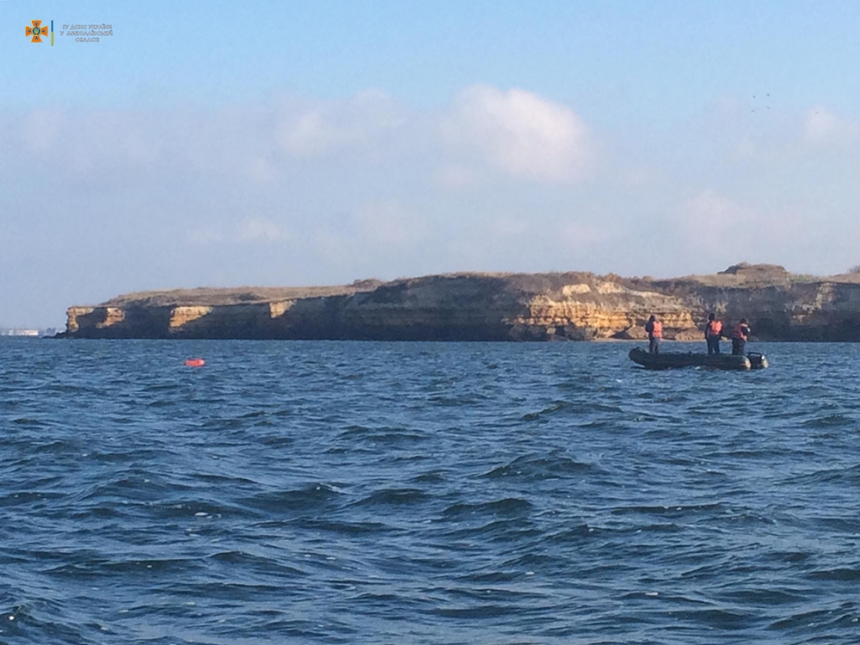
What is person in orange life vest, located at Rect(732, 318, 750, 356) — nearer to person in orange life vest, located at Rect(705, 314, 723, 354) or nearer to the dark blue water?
person in orange life vest, located at Rect(705, 314, 723, 354)

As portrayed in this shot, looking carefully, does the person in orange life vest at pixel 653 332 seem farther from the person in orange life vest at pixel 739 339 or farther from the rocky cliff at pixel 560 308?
the rocky cliff at pixel 560 308

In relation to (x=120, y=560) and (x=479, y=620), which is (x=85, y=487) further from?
(x=479, y=620)

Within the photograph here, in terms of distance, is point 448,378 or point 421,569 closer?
point 421,569

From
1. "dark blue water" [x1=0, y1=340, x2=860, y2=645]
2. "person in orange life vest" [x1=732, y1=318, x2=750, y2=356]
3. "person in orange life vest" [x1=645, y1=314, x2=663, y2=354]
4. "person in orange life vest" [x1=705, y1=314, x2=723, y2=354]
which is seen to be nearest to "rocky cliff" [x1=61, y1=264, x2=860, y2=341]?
"person in orange life vest" [x1=645, y1=314, x2=663, y2=354]

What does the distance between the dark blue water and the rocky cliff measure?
73.5 meters

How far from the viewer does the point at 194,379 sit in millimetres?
43125

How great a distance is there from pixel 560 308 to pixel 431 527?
88.3 metres

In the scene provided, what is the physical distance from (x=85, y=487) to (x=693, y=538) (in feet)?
26.6

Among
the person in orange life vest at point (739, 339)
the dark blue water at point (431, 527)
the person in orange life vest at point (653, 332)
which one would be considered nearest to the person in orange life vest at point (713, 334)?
the person in orange life vest at point (739, 339)

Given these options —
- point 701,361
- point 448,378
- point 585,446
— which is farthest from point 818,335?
point 585,446

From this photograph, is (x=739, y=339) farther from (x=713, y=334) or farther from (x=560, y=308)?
(x=560, y=308)

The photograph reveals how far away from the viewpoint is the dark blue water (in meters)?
9.51

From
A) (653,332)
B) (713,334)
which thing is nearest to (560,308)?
(653,332)

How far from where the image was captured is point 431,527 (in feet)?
43.1
